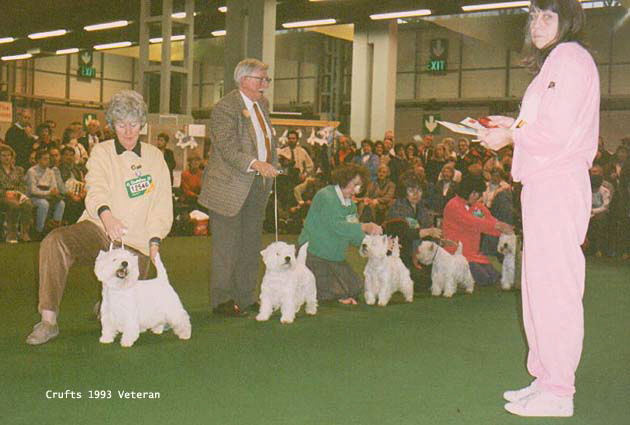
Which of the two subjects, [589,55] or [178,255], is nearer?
[589,55]

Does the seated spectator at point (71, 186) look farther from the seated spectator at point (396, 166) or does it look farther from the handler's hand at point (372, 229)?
the handler's hand at point (372, 229)

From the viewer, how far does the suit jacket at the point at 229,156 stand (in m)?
4.89

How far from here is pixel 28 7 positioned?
53.0 feet

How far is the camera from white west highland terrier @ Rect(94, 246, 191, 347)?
148 inches

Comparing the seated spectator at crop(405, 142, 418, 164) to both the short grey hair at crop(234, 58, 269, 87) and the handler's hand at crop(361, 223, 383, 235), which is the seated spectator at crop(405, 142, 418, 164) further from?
the short grey hair at crop(234, 58, 269, 87)

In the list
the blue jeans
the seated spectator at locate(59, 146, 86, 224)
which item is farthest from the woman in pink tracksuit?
the seated spectator at locate(59, 146, 86, 224)

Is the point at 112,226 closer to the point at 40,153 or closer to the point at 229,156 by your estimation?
the point at 229,156

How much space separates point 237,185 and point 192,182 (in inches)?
268

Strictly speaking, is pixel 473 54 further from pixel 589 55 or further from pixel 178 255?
pixel 589 55

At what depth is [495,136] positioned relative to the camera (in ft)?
9.36

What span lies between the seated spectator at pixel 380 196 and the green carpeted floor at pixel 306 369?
17.9ft

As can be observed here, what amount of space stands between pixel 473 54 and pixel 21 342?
83.1ft

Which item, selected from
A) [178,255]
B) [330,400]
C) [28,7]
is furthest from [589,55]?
[28,7]

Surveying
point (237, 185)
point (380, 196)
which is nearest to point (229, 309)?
point (237, 185)
